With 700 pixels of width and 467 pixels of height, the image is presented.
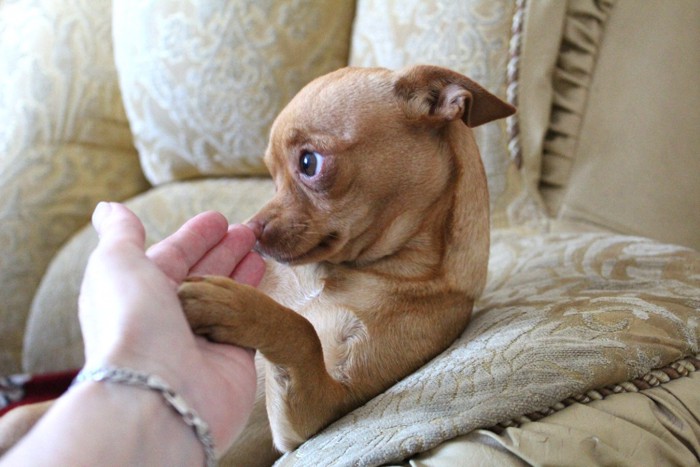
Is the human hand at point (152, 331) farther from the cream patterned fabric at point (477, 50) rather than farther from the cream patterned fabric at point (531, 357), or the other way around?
the cream patterned fabric at point (477, 50)

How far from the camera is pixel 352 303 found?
42.1 inches

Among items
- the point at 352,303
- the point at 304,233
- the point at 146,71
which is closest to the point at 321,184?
the point at 304,233

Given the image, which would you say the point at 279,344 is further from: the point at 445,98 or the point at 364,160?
the point at 445,98

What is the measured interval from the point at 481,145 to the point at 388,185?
0.60m

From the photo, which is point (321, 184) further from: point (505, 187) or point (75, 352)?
point (75, 352)

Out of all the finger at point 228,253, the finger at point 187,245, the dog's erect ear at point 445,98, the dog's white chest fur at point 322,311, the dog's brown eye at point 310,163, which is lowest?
the dog's white chest fur at point 322,311

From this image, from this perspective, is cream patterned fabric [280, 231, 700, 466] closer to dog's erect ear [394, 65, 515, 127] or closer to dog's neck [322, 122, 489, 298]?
dog's neck [322, 122, 489, 298]

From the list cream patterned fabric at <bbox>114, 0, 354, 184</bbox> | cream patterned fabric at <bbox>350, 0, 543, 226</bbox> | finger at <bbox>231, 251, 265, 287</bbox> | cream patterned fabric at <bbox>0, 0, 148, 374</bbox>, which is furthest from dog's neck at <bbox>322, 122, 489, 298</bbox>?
cream patterned fabric at <bbox>0, 0, 148, 374</bbox>

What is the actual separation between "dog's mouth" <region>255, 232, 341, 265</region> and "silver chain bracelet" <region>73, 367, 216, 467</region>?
387mm

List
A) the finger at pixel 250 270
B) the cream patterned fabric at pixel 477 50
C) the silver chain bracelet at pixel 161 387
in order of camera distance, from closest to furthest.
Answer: the silver chain bracelet at pixel 161 387 → the finger at pixel 250 270 → the cream patterned fabric at pixel 477 50

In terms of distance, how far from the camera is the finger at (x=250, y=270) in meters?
1.01

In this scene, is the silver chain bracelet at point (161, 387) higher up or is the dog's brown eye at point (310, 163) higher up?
the dog's brown eye at point (310, 163)

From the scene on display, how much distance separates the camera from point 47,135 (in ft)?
6.61

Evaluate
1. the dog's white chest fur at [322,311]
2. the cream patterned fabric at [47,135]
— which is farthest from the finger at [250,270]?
the cream patterned fabric at [47,135]
